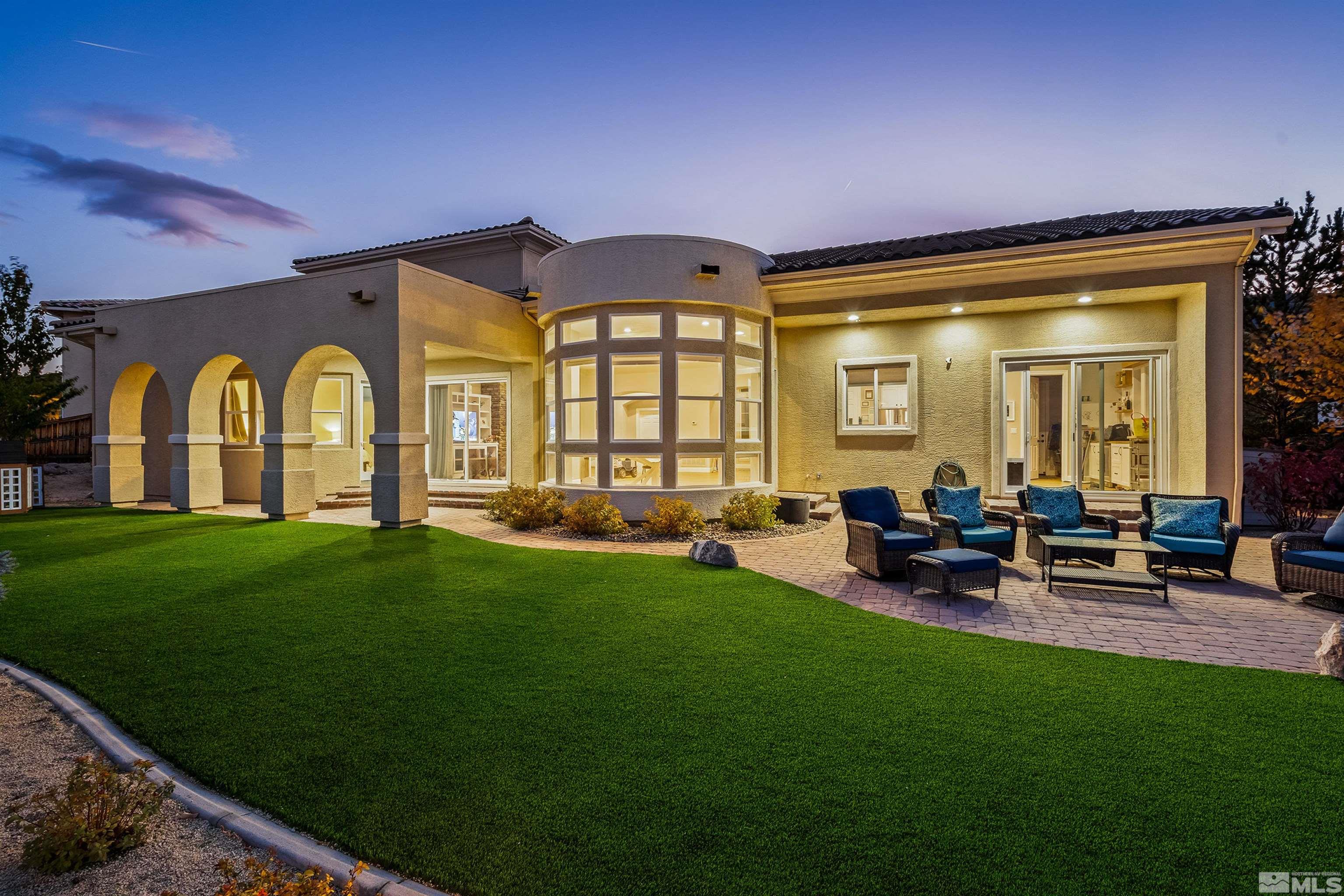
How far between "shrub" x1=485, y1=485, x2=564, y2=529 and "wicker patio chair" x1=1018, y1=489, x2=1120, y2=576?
7.20 metres

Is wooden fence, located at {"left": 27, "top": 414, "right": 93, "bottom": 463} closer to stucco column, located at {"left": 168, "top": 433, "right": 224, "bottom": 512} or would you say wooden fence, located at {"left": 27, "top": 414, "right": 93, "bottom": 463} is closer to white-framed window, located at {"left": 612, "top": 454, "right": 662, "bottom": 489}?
stucco column, located at {"left": 168, "top": 433, "right": 224, "bottom": 512}

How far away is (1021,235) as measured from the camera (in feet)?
35.3

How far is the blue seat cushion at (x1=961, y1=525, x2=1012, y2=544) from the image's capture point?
289 inches

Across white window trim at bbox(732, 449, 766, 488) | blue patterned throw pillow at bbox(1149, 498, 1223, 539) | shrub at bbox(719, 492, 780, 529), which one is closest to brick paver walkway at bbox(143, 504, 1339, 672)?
blue patterned throw pillow at bbox(1149, 498, 1223, 539)

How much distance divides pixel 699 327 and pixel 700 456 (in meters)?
2.37

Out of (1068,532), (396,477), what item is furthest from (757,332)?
(396,477)

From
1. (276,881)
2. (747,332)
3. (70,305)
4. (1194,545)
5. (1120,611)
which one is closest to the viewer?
(276,881)

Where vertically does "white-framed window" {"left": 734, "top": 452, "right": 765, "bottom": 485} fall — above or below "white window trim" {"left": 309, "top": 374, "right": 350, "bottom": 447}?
below

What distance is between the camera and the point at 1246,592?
6211 millimetres

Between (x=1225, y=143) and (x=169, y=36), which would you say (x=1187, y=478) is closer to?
(x=1225, y=143)

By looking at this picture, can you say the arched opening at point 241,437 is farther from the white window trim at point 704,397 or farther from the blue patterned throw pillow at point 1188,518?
the blue patterned throw pillow at point 1188,518

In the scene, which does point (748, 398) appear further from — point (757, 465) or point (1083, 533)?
point (1083, 533)

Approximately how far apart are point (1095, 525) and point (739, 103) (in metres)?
8.94

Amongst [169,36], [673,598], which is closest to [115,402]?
[169,36]
